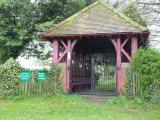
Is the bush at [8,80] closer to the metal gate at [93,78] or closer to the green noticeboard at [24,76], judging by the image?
the green noticeboard at [24,76]

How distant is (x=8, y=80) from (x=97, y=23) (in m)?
5.81

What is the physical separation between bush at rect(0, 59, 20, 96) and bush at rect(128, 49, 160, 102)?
20.2 ft

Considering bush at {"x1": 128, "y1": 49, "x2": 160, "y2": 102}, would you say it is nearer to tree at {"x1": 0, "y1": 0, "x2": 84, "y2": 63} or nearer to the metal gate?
the metal gate

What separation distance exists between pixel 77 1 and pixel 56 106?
14.2 m

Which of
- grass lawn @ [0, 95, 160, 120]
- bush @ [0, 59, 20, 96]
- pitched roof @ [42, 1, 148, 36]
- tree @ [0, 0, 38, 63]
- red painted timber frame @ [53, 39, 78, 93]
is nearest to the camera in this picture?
grass lawn @ [0, 95, 160, 120]

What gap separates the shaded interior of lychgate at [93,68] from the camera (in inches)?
945

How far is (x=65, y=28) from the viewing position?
24328 millimetres

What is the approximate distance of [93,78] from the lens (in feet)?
77.9

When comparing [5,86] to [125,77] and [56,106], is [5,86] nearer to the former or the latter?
[56,106]

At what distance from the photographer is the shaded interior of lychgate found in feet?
78.8

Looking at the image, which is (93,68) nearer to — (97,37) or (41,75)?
(97,37)

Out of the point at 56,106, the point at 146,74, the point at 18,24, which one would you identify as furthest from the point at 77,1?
the point at 56,106

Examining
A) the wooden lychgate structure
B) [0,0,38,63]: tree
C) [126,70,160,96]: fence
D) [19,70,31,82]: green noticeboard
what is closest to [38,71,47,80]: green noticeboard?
[19,70,31,82]: green noticeboard

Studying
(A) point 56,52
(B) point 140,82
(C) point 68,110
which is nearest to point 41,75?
(A) point 56,52
